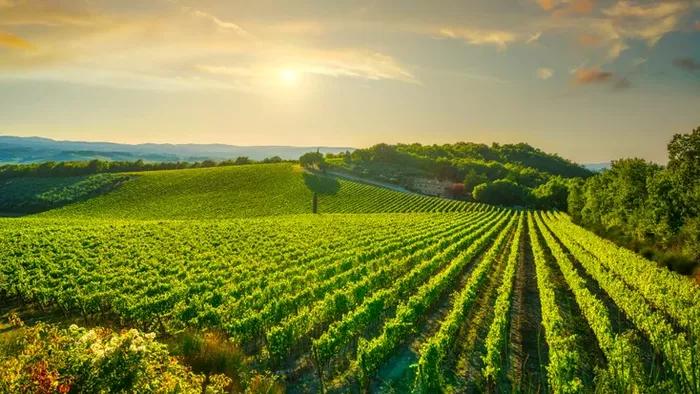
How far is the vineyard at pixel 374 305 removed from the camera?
17047 mm

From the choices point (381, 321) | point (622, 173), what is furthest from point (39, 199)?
point (622, 173)

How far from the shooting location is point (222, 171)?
136m

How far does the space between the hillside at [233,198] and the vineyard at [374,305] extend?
180ft

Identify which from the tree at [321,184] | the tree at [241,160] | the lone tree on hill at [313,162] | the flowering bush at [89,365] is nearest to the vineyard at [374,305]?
the flowering bush at [89,365]

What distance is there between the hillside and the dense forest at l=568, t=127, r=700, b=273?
50.4 m

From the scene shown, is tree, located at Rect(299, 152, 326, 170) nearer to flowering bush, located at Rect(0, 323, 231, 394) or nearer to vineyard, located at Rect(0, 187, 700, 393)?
vineyard, located at Rect(0, 187, 700, 393)

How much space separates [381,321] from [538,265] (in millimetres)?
18263

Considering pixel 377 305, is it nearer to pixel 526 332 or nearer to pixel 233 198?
pixel 526 332

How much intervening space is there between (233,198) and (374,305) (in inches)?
3704

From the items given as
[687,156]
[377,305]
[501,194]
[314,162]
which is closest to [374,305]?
[377,305]

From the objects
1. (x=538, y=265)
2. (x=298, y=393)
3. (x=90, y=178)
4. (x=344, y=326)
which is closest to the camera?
(x=298, y=393)

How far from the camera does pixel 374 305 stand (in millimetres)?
22656

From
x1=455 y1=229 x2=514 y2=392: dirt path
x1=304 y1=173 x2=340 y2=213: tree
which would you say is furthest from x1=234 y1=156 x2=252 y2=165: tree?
x1=455 y1=229 x2=514 y2=392: dirt path

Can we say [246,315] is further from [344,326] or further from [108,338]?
[108,338]
